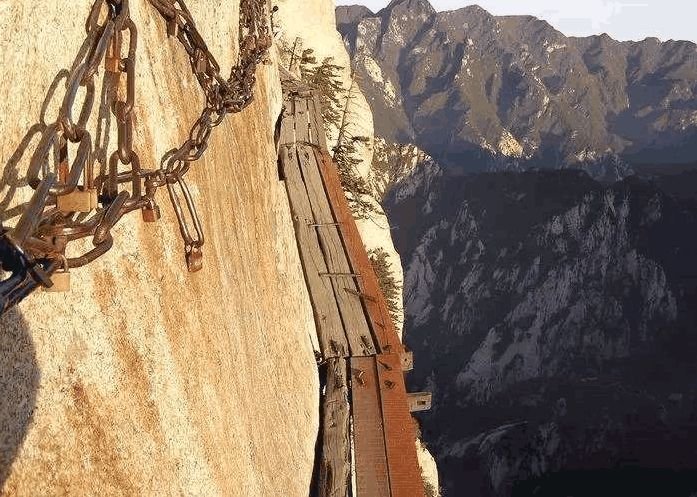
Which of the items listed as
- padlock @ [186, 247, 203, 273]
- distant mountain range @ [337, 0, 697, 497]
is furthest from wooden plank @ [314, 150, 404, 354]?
distant mountain range @ [337, 0, 697, 497]

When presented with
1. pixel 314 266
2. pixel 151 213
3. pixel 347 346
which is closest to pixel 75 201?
pixel 151 213

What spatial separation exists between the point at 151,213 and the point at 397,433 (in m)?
4.79

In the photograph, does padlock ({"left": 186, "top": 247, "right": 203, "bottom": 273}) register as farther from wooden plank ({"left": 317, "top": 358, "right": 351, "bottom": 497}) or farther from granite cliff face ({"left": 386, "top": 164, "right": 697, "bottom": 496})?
granite cliff face ({"left": 386, "top": 164, "right": 697, "bottom": 496})

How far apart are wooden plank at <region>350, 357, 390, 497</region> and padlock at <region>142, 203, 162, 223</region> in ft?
14.5

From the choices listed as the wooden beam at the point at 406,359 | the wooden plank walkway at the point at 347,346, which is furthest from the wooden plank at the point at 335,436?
the wooden beam at the point at 406,359

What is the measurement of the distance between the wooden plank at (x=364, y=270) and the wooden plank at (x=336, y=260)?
3.8 inches

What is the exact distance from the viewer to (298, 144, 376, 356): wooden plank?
9234mm

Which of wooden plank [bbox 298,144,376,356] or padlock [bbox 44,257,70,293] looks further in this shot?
wooden plank [bbox 298,144,376,356]

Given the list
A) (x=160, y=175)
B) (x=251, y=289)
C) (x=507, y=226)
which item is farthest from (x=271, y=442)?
(x=507, y=226)

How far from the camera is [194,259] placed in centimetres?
461

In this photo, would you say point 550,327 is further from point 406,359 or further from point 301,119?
point 406,359

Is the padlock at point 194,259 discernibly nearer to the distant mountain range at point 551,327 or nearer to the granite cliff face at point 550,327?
the distant mountain range at point 551,327

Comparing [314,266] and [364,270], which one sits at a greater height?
[314,266]

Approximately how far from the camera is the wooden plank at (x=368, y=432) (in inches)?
288
